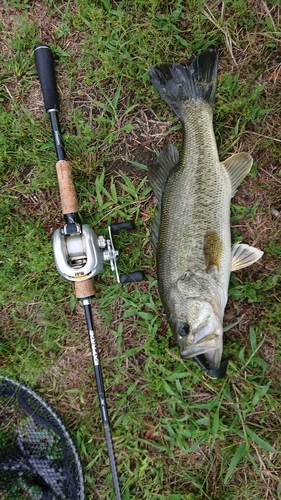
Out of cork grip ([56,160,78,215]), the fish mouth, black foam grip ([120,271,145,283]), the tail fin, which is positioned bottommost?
the fish mouth

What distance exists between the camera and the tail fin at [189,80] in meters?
3.14

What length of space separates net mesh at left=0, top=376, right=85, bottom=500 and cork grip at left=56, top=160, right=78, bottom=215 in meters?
1.56

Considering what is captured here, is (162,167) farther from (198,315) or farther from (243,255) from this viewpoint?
(198,315)

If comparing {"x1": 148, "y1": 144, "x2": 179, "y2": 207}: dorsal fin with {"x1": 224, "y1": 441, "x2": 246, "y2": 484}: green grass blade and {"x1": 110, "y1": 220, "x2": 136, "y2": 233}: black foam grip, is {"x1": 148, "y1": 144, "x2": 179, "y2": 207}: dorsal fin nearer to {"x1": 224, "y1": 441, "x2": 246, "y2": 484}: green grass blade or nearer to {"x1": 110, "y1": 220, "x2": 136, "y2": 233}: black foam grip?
{"x1": 110, "y1": 220, "x2": 136, "y2": 233}: black foam grip

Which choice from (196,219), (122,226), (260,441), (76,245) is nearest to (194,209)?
(196,219)

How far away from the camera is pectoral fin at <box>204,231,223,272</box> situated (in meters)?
2.87

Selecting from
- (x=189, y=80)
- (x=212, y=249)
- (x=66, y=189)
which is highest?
(x=189, y=80)

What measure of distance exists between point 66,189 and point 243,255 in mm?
1449

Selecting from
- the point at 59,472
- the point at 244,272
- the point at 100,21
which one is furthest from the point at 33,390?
the point at 100,21

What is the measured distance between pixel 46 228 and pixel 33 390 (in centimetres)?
139

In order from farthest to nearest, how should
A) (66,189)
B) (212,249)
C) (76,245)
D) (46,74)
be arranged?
(46,74)
(66,189)
(76,245)
(212,249)

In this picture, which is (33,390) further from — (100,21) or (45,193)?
(100,21)

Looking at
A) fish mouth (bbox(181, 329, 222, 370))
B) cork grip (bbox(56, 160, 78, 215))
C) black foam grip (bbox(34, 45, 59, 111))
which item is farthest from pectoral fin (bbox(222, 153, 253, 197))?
black foam grip (bbox(34, 45, 59, 111))

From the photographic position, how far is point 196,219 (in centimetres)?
291
